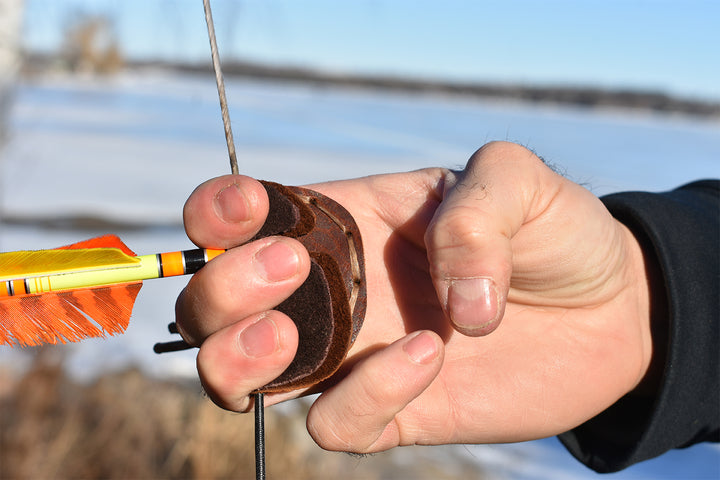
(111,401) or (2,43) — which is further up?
(2,43)

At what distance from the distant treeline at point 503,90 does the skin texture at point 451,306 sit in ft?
72.2

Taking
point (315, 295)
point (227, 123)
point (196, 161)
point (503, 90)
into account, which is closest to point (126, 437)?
point (315, 295)

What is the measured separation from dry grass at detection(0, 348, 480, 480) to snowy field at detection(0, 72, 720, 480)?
33 cm

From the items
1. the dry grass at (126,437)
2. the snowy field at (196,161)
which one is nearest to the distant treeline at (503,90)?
the snowy field at (196,161)

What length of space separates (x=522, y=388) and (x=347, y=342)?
645 millimetres

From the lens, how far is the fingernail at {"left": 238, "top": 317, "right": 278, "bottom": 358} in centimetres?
121

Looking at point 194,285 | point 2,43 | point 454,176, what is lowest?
point 194,285

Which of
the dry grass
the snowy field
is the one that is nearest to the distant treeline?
the snowy field

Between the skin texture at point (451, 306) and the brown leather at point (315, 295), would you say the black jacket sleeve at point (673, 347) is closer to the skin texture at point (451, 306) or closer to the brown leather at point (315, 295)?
the skin texture at point (451, 306)

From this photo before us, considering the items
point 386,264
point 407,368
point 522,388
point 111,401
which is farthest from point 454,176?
point 111,401

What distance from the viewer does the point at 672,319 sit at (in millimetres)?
1578

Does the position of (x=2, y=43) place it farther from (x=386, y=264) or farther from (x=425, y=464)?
(x=425, y=464)

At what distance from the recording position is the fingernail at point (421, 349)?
1286 mm

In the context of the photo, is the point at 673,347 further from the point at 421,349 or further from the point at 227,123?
the point at 227,123
